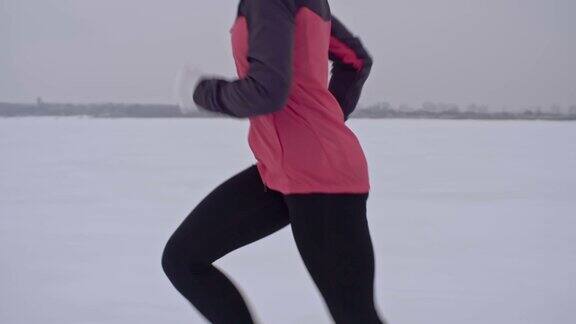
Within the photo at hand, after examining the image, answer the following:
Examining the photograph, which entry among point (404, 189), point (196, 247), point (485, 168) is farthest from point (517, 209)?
point (196, 247)

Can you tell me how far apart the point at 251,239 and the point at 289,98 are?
35cm

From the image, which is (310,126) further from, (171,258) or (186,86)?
(171,258)

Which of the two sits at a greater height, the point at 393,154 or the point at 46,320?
the point at 46,320

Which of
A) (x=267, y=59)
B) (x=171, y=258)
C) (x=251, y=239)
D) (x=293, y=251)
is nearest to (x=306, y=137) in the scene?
(x=267, y=59)

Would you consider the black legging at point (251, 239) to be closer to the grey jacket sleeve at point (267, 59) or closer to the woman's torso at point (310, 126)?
the woman's torso at point (310, 126)

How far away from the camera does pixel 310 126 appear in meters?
1.12

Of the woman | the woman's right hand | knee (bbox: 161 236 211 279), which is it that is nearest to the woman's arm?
the woman

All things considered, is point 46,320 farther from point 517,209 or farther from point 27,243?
point 517,209

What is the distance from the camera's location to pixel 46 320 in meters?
2.02

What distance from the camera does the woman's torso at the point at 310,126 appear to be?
1097 millimetres

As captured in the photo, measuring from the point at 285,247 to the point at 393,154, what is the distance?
19.7 ft

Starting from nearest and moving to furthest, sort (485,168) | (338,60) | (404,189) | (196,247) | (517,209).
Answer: (196,247), (338,60), (517,209), (404,189), (485,168)

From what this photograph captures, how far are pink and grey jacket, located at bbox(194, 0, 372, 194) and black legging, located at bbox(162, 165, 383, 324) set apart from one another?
0.14 feet

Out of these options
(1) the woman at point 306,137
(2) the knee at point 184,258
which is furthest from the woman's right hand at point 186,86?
(2) the knee at point 184,258
